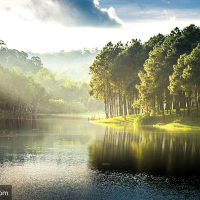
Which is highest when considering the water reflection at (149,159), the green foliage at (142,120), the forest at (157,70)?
the forest at (157,70)

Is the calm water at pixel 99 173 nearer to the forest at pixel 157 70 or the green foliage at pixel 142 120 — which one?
the forest at pixel 157 70

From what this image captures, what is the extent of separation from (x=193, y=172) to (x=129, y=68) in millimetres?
61573

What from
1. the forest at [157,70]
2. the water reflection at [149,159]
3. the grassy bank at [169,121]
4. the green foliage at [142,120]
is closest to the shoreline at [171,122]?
the grassy bank at [169,121]

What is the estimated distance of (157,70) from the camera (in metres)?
62.7

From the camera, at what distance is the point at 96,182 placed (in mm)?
15352

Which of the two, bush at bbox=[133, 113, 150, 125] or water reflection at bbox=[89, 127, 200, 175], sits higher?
bush at bbox=[133, 113, 150, 125]

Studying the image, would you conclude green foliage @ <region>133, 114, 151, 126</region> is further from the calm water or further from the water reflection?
the calm water

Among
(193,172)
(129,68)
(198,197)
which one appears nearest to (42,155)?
(193,172)

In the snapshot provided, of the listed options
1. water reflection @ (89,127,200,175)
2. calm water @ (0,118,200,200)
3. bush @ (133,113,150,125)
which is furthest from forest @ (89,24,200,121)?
calm water @ (0,118,200,200)

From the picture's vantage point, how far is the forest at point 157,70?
185 feet

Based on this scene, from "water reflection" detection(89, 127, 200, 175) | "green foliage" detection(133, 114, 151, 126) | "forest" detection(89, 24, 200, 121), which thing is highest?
"forest" detection(89, 24, 200, 121)

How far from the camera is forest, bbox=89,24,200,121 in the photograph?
2226 inches

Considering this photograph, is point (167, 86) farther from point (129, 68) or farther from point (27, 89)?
point (27, 89)

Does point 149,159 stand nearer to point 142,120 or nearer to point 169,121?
point 169,121
